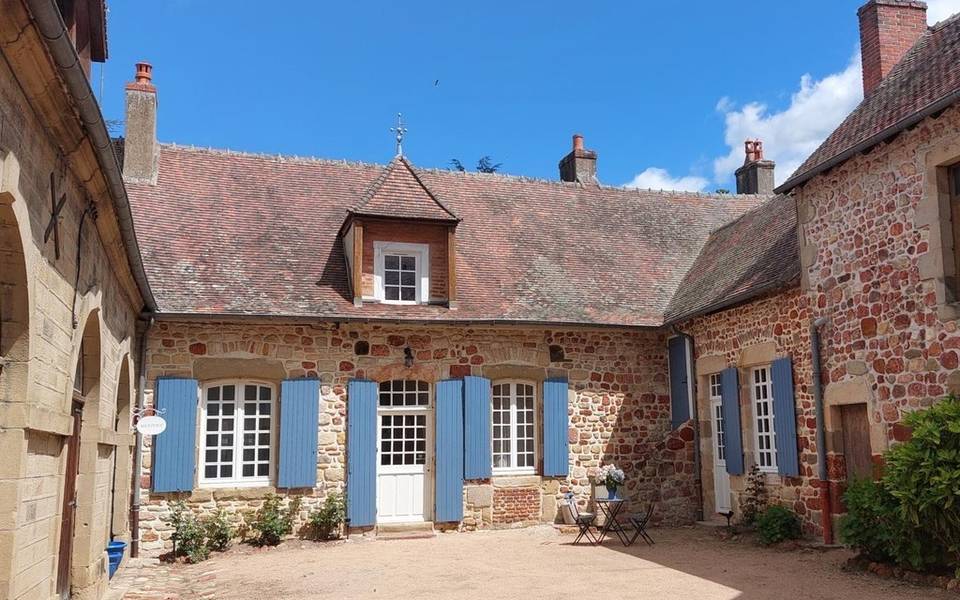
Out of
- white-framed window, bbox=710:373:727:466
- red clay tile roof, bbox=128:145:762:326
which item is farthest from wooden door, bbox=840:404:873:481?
red clay tile roof, bbox=128:145:762:326

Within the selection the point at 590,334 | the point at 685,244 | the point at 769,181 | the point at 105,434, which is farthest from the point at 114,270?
the point at 769,181

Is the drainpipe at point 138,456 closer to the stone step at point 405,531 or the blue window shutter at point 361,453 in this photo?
the blue window shutter at point 361,453

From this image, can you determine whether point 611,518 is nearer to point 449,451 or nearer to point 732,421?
point 732,421

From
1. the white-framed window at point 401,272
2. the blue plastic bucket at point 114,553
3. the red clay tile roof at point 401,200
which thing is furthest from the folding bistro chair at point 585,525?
the blue plastic bucket at point 114,553

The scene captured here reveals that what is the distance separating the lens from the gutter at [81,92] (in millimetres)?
3512

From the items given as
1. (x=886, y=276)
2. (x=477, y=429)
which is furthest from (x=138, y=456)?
(x=886, y=276)

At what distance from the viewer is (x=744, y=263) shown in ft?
40.4

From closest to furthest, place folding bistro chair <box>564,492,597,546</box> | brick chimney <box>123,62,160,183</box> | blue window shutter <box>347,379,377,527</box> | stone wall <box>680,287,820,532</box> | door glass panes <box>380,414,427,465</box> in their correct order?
stone wall <box>680,287,820,532</box> → folding bistro chair <box>564,492,597,546</box> → blue window shutter <box>347,379,377,527</box> → door glass panes <box>380,414,427,465</box> → brick chimney <box>123,62,160,183</box>

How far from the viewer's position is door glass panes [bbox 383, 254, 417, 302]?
40.6ft

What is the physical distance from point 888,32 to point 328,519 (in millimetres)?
9786

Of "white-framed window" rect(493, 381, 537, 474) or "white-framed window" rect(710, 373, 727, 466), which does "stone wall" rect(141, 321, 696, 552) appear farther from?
"white-framed window" rect(710, 373, 727, 466)

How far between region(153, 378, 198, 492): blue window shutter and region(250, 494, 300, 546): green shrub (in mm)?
986

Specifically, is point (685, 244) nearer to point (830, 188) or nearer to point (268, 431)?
point (830, 188)

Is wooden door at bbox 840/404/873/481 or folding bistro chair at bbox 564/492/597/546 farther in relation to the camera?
folding bistro chair at bbox 564/492/597/546
